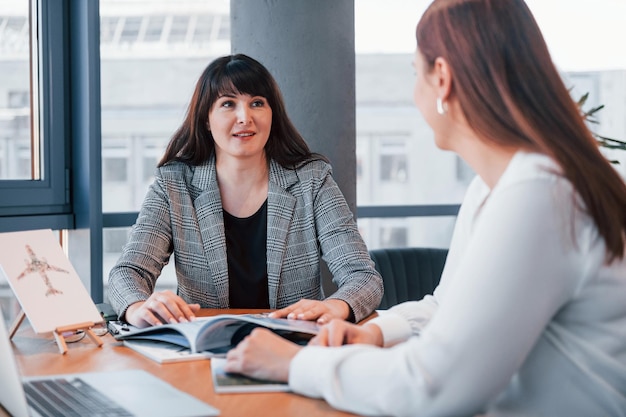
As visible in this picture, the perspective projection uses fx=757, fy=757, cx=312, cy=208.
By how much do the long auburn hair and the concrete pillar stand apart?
6.61 feet

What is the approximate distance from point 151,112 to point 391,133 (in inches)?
70.1

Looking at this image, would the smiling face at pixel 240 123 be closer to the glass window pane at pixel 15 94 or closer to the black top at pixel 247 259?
the black top at pixel 247 259

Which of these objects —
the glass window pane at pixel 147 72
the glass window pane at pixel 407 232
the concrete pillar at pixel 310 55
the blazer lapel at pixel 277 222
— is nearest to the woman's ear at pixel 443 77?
the blazer lapel at pixel 277 222

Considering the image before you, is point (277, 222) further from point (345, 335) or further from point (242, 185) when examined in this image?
point (345, 335)

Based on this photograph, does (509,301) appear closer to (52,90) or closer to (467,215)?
(467,215)

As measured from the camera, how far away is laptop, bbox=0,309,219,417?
1076mm

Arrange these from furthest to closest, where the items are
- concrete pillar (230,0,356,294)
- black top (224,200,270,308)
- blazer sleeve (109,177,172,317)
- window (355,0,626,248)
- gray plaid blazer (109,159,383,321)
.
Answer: window (355,0,626,248), concrete pillar (230,0,356,294), black top (224,200,270,308), gray plaid blazer (109,159,383,321), blazer sleeve (109,177,172,317)

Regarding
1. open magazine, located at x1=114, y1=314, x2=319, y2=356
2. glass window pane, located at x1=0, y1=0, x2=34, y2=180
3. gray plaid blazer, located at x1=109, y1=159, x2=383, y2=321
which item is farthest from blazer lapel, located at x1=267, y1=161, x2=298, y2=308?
glass window pane, located at x1=0, y1=0, x2=34, y2=180

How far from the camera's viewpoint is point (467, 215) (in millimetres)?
1604

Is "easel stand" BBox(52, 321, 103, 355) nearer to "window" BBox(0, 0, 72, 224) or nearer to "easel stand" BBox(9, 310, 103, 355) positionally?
"easel stand" BBox(9, 310, 103, 355)

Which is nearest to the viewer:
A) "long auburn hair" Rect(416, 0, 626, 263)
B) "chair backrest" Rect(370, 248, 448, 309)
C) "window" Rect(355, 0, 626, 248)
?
"long auburn hair" Rect(416, 0, 626, 263)

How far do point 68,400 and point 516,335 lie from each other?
67cm

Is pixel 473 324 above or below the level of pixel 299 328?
above

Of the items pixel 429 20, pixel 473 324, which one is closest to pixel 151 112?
pixel 429 20
